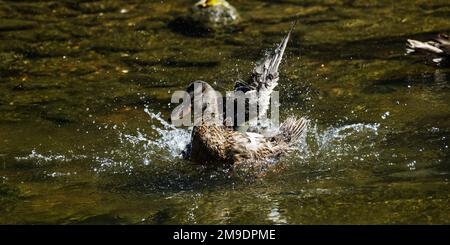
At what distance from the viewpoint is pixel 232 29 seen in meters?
11.2

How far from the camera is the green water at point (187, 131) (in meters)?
5.88

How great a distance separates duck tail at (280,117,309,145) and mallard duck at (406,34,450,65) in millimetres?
2367

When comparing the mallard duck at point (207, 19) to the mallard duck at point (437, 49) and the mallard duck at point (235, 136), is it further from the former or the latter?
the mallard duck at point (235, 136)

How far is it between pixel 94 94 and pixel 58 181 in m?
2.47

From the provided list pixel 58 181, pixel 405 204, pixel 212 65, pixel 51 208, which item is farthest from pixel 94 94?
pixel 405 204

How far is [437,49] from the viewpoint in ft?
30.7

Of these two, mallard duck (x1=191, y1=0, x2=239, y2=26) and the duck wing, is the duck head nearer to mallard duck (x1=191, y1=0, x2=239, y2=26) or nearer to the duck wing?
the duck wing

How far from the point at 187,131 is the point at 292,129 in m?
1.08

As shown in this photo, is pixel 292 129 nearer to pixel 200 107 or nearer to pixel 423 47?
pixel 200 107

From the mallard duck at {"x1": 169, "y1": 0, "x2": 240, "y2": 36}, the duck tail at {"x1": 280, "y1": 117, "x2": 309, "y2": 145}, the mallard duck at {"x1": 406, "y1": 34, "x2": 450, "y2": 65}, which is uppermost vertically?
the mallard duck at {"x1": 169, "y1": 0, "x2": 240, "y2": 36}

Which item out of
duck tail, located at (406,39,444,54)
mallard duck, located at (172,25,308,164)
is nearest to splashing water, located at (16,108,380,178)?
mallard duck, located at (172,25,308,164)

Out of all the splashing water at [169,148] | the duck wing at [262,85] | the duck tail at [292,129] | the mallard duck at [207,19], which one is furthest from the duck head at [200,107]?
the mallard duck at [207,19]

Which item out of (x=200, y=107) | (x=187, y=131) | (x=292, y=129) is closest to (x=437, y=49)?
(x=292, y=129)

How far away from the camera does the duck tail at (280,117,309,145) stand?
7.46 metres
